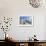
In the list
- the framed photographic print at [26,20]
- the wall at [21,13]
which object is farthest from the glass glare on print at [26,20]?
the wall at [21,13]

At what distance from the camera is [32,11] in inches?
120

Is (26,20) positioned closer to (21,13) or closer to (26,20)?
(26,20)

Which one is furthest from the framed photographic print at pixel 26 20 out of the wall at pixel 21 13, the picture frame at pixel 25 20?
the wall at pixel 21 13

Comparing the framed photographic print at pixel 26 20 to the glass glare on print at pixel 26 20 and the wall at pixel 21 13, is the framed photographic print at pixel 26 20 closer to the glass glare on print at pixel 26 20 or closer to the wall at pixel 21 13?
the glass glare on print at pixel 26 20

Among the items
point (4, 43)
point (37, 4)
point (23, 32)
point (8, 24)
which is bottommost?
point (4, 43)

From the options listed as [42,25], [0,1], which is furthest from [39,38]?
[0,1]

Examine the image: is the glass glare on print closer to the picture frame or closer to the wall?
the picture frame

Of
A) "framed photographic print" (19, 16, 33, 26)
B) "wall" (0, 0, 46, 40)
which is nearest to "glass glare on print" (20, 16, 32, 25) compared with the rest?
"framed photographic print" (19, 16, 33, 26)

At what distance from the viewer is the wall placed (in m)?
2.99

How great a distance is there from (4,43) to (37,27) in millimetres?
944

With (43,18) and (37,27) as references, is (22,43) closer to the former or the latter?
(37,27)

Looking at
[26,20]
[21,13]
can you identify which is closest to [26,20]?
[26,20]

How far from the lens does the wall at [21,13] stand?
2992mm

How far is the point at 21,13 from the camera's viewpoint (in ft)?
9.97
